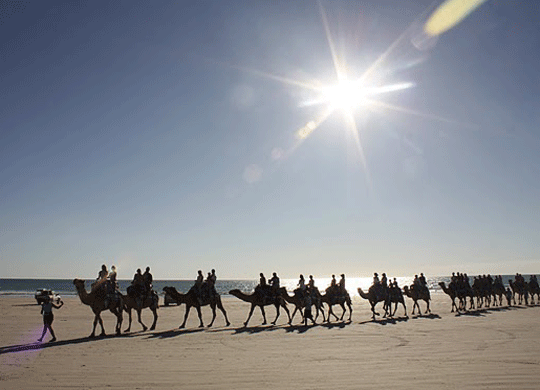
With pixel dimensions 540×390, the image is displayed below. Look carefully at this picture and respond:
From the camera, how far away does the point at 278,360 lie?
1078 centimetres

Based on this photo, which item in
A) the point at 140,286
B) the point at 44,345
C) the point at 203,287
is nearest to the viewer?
the point at 44,345

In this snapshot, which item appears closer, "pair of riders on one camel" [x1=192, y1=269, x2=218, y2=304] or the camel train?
the camel train

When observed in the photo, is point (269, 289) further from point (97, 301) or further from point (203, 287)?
point (97, 301)

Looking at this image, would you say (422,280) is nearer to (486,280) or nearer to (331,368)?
(486,280)

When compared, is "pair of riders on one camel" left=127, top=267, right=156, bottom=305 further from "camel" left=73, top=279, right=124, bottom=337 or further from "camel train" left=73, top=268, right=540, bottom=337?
"camel" left=73, top=279, right=124, bottom=337

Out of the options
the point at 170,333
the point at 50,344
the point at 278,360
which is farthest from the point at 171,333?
the point at 278,360

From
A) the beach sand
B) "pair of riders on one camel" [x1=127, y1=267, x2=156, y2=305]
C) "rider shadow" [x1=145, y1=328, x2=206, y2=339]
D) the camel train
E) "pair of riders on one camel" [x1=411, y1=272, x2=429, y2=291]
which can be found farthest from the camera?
"pair of riders on one camel" [x1=411, y1=272, x2=429, y2=291]

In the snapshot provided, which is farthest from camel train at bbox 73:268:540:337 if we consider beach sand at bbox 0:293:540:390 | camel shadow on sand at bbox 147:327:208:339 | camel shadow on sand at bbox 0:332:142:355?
beach sand at bbox 0:293:540:390

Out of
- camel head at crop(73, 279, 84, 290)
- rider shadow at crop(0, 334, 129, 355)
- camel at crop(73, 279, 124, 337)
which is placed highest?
camel head at crop(73, 279, 84, 290)

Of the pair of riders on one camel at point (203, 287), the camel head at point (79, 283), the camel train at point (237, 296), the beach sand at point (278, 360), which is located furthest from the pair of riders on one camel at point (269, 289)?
the camel head at point (79, 283)

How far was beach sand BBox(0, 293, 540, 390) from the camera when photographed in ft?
27.2

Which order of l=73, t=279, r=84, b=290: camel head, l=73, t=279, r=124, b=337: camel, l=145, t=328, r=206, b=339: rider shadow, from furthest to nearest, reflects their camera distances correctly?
l=145, t=328, r=206, b=339: rider shadow, l=73, t=279, r=124, b=337: camel, l=73, t=279, r=84, b=290: camel head

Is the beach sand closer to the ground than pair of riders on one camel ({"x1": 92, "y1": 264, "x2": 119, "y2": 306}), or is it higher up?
closer to the ground

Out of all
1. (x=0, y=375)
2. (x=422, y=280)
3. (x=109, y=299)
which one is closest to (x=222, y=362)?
(x=0, y=375)
